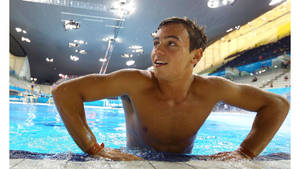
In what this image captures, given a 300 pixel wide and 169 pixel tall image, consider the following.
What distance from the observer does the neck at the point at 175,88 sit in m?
1.50

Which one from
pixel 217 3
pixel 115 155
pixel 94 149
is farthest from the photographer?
pixel 217 3

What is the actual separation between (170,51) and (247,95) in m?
0.76

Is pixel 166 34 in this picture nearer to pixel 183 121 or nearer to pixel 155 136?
pixel 183 121

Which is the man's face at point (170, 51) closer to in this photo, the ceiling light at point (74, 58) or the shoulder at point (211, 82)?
the shoulder at point (211, 82)

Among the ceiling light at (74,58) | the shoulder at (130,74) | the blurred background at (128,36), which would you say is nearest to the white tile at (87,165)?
the shoulder at (130,74)

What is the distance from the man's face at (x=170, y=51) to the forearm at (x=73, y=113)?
0.59 m

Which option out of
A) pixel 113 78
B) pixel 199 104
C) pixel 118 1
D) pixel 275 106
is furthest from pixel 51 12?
pixel 275 106

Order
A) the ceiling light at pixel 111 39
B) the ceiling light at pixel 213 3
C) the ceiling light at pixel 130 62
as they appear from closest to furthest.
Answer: the ceiling light at pixel 213 3, the ceiling light at pixel 111 39, the ceiling light at pixel 130 62

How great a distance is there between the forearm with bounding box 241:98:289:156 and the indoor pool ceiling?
261cm

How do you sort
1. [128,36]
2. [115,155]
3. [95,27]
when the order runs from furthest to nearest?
[128,36] < [95,27] < [115,155]

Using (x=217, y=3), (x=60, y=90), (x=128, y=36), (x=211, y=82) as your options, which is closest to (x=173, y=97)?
(x=211, y=82)

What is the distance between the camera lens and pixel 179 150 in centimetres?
160

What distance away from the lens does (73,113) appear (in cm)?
122

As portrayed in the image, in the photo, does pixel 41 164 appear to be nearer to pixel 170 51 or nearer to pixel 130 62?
pixel 170 51
